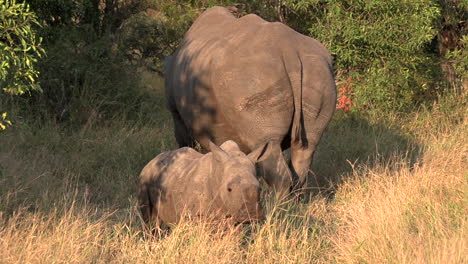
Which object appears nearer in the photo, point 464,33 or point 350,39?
point 350,39

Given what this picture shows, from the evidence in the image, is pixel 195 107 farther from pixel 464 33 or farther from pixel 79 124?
pixel 464 33

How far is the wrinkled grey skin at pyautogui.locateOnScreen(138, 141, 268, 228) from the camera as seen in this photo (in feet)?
19.1

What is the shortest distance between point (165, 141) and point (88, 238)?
195 inches

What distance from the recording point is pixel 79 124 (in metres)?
12.2

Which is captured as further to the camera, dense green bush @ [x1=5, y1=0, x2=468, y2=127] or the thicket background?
dense green bush @ [x1=5, y1=0, x2=468, y2=127]

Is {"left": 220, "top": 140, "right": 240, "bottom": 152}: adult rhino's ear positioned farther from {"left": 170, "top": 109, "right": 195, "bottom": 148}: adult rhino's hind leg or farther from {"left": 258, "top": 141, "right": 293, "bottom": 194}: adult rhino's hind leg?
{"left": 170, "top": 109, "right": 195, "bottom": 148}: adult rhino's hind leg

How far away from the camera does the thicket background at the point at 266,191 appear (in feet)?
19.6

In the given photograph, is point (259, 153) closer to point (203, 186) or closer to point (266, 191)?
point (203, 186)

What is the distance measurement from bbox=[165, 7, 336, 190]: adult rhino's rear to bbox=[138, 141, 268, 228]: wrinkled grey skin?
998mm

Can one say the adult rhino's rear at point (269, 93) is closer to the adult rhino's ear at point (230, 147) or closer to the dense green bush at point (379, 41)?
the adult rhino's ear at point (230, 147)

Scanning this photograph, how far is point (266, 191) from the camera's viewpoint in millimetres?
7684

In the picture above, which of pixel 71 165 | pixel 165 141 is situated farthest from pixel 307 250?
pixel 165 141

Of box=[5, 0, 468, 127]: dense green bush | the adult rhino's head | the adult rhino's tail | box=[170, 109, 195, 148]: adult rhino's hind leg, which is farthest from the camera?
box=[5, 0, 468, 127]: dense green bush

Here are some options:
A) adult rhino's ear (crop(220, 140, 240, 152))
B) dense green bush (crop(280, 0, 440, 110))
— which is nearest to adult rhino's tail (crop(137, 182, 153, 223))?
adult rhino's ear (crop(220, 140, 240, 152))
